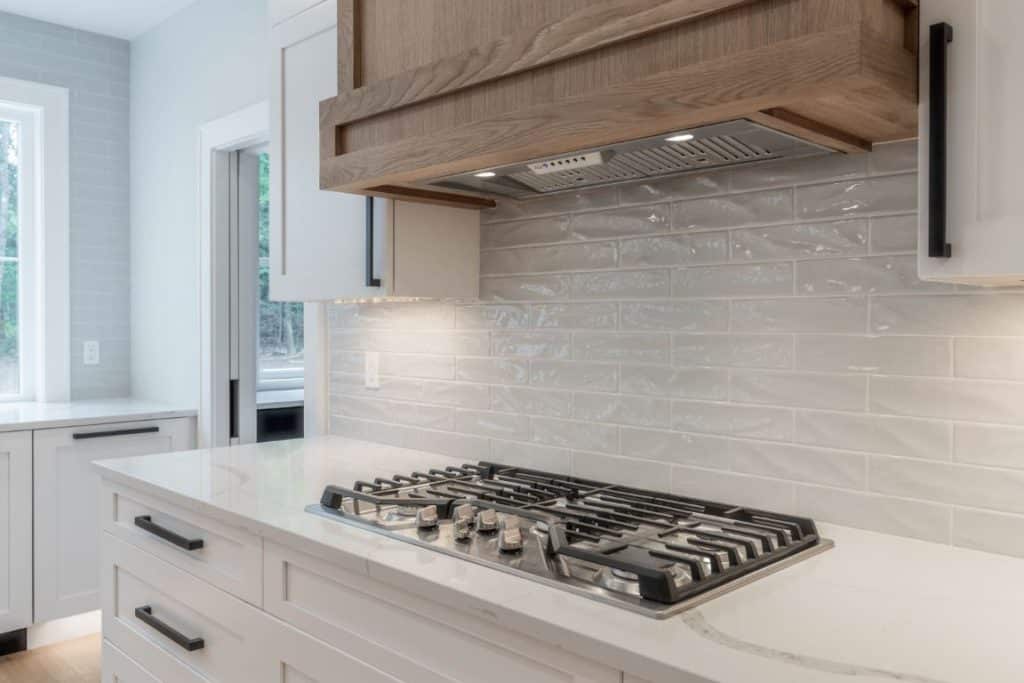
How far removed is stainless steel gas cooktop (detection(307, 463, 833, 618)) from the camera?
3.76 feet

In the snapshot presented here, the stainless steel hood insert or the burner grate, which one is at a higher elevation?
the stainless steel hood insert

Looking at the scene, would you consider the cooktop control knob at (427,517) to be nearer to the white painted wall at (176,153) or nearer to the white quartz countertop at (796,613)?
the white quartz countertop at (796,613)

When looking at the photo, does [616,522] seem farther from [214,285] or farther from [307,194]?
[214,285]

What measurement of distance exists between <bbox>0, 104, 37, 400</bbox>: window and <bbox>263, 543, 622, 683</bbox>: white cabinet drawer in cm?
281

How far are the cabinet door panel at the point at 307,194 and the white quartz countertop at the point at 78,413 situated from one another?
1380mm

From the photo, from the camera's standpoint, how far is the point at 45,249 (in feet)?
12.1

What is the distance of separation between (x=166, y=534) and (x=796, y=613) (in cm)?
140

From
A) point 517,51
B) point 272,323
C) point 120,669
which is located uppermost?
A: point 517,51

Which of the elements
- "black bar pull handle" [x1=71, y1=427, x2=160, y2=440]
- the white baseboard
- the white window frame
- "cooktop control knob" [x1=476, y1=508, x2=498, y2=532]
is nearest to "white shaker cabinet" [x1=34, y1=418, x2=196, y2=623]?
"black bar pull handle" [x1=71, y1=427, x2=160, y2=440]

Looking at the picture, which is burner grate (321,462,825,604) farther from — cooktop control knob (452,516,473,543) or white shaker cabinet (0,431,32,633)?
white shaker cabinet (0,431,32,633)

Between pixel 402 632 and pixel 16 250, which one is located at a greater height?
pixel 16 250

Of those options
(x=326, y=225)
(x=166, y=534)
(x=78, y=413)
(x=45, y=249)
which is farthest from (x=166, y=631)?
(x=45, y=249)

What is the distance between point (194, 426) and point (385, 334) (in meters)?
1.44

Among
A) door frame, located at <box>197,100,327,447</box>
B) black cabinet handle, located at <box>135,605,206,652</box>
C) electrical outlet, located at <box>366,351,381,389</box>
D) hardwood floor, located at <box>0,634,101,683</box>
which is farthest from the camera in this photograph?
door frame, located at <box>197,100,327,447</box>
